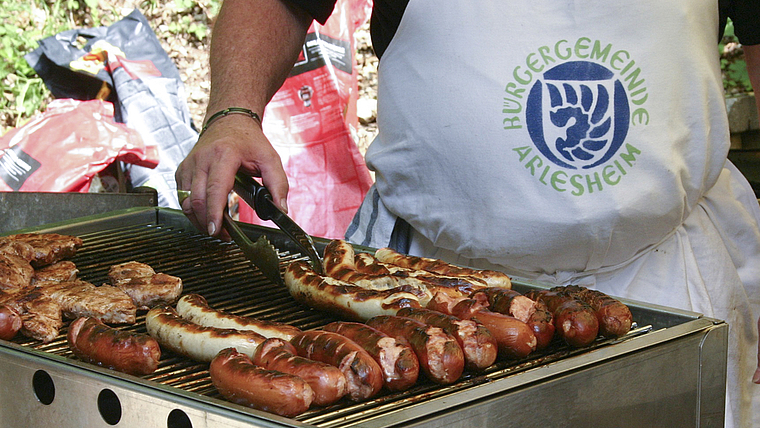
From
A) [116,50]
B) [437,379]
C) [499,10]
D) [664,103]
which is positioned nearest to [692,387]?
[437,379]

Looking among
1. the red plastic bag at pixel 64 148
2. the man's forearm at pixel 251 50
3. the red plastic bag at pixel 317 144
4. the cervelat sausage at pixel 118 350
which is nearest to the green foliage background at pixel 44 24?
the red plastic bag at pixel 64 148

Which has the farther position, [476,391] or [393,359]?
[393,359]

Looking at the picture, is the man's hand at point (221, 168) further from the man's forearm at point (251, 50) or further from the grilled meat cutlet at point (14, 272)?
the grilled meat cutlet at point (14, 272)

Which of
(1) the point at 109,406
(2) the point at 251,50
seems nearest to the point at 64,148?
(2) the point at 251,50


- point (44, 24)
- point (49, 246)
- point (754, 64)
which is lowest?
point (49, 246)

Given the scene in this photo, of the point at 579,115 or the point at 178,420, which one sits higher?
the point at 579,115

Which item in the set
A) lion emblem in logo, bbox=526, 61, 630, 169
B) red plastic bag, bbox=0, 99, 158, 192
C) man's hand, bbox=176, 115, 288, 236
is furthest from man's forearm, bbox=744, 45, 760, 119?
red plastic bag, bbox=0, 99, 158, 192

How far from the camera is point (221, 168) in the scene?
223cm

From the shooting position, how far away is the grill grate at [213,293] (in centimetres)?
124

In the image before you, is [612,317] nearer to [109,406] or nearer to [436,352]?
[436,352]

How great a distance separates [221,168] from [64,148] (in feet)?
8.40

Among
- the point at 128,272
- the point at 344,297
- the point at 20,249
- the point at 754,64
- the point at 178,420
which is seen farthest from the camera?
the point at 754,64

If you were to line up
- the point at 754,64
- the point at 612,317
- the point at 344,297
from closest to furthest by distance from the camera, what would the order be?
the point at 612,317, the point at 344,297, the point at 754,64

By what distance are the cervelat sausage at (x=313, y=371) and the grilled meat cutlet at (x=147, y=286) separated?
2.04 ft
